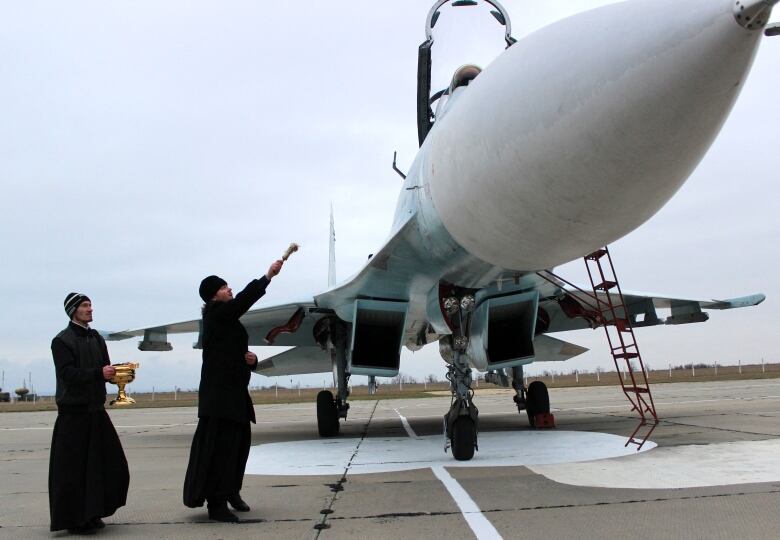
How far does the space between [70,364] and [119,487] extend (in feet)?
2.45

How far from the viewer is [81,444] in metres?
3.54

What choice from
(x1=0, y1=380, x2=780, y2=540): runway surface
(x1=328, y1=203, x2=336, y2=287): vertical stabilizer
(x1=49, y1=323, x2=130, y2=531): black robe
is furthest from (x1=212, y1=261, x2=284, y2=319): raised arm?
(x1=328, y1=203, x2=336, y2=287): vertical stabilizer

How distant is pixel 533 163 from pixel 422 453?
3.92 metres

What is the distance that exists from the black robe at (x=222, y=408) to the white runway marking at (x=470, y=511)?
131 centimetres

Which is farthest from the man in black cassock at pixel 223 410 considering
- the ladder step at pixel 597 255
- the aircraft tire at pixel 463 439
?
the ladder step at pixel 597 255

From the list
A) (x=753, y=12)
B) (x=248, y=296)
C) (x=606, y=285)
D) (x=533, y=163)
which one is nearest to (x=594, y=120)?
(x=533, y=163)

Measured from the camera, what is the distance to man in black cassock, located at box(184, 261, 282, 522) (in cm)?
361

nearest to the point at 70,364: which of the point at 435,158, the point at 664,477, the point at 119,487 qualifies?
the point at 119,487

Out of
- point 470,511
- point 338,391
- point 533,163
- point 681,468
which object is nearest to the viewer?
point 533,163

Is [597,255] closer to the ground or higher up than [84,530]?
higher up

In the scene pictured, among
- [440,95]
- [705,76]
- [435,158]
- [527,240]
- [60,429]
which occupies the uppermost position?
[440,95]

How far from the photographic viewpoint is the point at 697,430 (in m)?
7.23

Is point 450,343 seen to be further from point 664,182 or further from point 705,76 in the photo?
point 705,76

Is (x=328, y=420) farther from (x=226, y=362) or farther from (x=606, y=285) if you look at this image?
(x=226, y=362)
